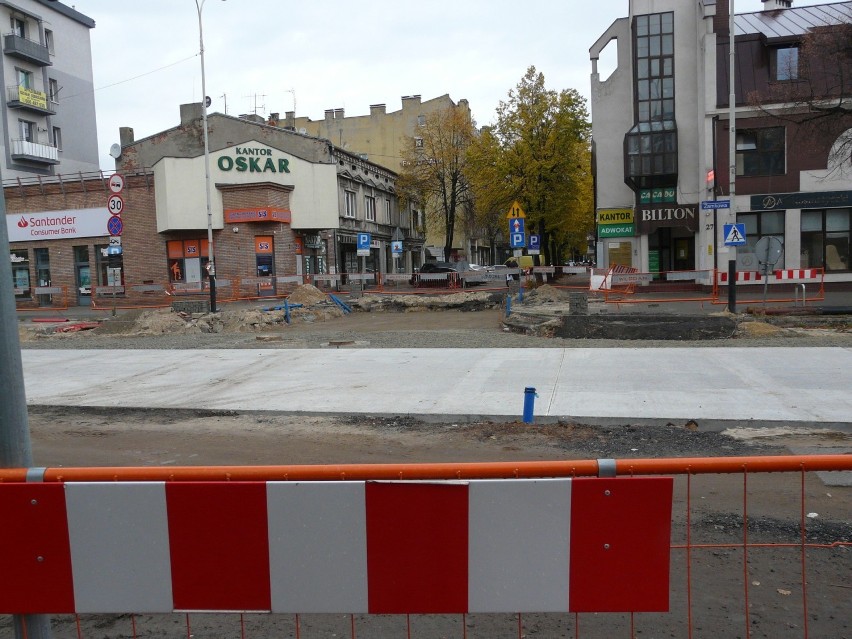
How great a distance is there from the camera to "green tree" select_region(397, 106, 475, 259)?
5053 cm

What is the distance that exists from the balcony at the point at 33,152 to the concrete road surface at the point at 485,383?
3725cm

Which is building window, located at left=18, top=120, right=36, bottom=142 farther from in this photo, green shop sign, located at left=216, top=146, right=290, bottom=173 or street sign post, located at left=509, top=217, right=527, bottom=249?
street sign post, located at left=509, top=217, right=527, bottom=249

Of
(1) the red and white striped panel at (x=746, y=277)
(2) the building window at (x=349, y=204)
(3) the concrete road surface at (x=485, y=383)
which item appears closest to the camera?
(3) the concrete road surface at (x=485, y=383)

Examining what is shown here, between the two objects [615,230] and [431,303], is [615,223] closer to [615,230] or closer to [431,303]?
[615,230]

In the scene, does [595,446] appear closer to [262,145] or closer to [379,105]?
[262,145]

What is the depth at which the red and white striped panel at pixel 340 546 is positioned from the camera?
9.47ft

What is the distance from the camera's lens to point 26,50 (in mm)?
44719

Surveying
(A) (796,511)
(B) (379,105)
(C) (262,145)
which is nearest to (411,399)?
(A) (796,511)

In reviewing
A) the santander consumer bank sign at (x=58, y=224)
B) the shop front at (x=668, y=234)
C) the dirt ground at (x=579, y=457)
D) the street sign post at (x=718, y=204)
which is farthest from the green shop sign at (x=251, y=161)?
the dirt ground at (x=579, y=457)

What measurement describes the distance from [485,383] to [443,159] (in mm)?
42163

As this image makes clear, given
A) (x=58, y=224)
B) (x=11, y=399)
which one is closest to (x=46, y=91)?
(x=58, y=224)

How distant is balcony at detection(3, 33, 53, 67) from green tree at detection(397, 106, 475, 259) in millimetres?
25338

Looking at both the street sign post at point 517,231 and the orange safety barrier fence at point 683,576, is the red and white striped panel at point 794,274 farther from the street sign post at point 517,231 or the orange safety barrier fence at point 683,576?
the orange safety barrier fence at point 683,576

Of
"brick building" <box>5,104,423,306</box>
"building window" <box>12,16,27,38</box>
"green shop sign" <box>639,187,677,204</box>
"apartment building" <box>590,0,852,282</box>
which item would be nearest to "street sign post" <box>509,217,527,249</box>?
"apartment building" <box>590,0,852,282</box>
